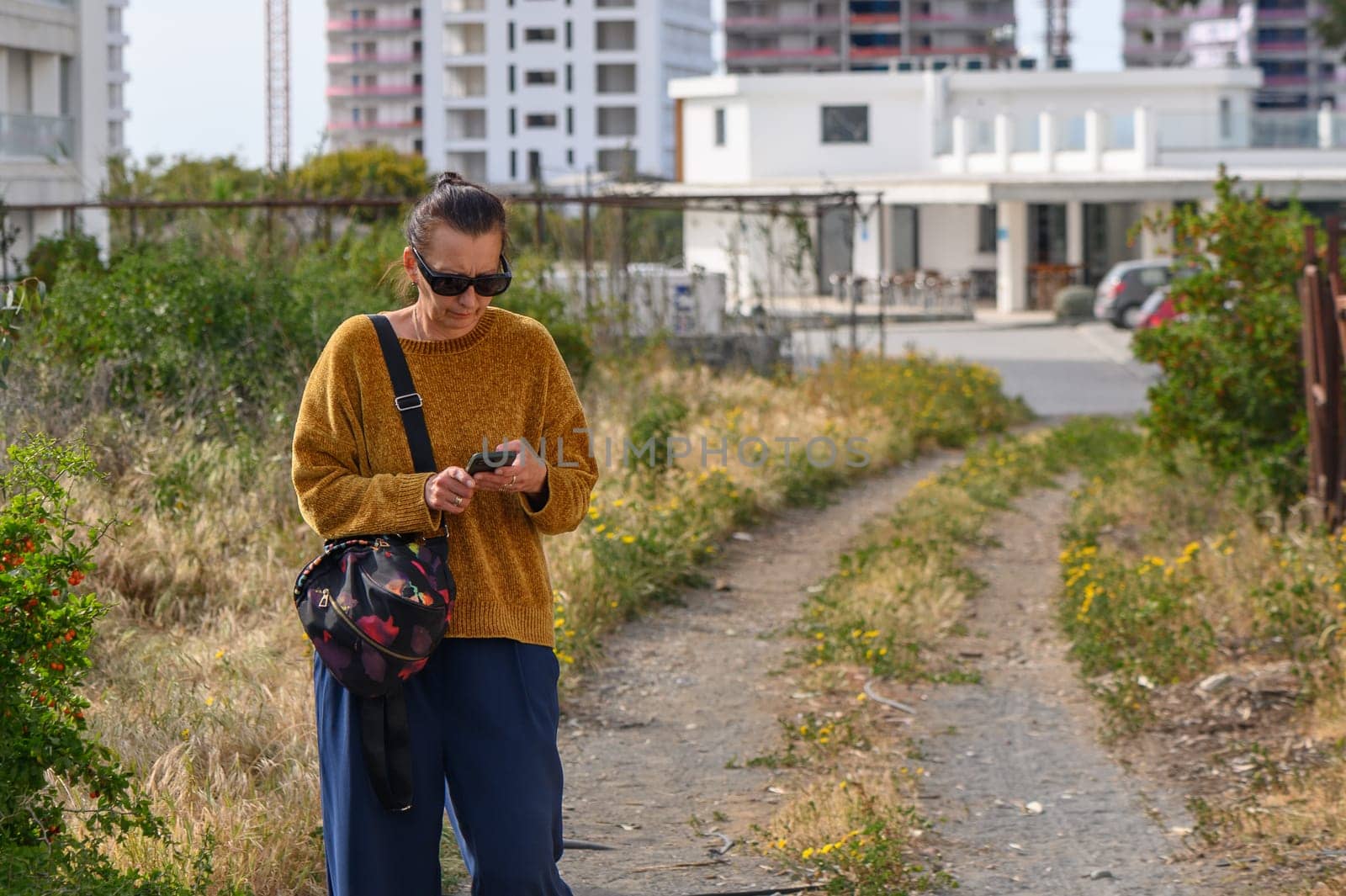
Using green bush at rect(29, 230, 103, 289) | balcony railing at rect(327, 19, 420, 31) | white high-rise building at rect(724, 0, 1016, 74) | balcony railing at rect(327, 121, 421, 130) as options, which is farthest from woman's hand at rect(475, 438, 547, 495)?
balcony railing at rect(327, 19, 420, 31)

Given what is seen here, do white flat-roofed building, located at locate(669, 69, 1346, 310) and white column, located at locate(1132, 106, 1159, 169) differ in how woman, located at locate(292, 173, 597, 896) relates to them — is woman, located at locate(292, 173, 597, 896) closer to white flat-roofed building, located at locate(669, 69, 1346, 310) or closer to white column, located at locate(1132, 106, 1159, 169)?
white column, located at locate(1132, 106, 1159, 169)

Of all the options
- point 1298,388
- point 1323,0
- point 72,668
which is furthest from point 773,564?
point 1323,0

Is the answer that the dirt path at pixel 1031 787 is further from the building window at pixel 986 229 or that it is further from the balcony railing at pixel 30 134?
the building window at pixel 986 229

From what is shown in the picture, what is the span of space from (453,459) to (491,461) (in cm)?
17

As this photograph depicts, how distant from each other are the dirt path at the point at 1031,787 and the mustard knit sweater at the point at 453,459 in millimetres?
2136

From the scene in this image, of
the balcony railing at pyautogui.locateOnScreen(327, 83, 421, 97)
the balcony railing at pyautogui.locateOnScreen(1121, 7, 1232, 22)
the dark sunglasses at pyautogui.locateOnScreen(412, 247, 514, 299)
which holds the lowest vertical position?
the dark sunglasses at pyautogui.locateOnScreen(412, 247, 514, 299)

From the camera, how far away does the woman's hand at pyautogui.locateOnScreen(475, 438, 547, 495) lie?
3264mm

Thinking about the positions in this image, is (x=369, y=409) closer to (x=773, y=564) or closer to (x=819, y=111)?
(x=773, y=564)

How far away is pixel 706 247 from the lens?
152 feet

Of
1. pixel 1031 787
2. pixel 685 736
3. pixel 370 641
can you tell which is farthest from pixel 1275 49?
pixel 370 641

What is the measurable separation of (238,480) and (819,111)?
1561 inches

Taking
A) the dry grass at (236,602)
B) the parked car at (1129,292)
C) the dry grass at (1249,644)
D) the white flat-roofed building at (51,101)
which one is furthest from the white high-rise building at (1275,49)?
the dry grass at (236,602)

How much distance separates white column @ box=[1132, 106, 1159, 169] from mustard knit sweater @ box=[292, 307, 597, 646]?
38.9 meters

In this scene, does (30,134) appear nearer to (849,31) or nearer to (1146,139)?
(1146,139)
